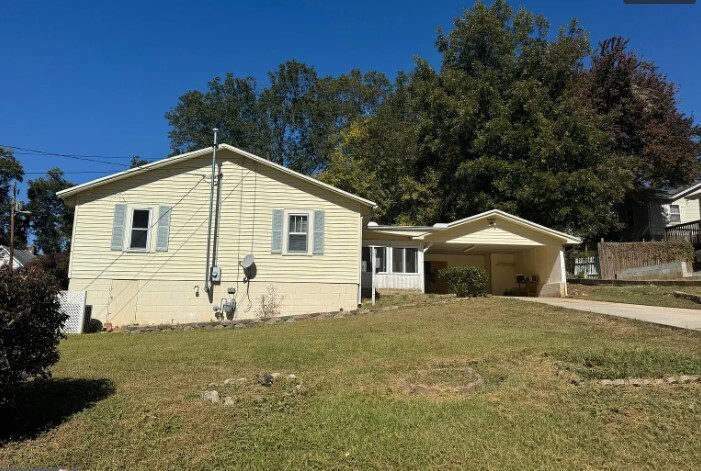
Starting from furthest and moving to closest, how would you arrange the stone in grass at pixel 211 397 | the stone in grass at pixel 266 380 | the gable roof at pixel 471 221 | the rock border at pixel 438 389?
the gable roof at pixel 471 221, the stone in grass at pixel 266 380, the rock border at pixel 438 389, the stone in grass at pixel 211 397

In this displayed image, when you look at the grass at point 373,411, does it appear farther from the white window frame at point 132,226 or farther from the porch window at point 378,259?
the porch window at point 378,259

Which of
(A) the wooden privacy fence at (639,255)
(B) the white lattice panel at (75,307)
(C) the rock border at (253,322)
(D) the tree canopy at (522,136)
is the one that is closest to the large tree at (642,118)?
(D) the tree canopy at (522,136)

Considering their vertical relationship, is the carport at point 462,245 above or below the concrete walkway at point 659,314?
above

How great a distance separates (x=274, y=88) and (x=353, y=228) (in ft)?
110

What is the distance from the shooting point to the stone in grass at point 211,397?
5.16 m

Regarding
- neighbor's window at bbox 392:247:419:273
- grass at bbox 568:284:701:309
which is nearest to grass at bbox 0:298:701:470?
grass at bbox 568:284:701:309

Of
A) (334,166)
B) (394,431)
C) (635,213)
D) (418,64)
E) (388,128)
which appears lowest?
(394,431)

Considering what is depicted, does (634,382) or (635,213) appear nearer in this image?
(634,382)

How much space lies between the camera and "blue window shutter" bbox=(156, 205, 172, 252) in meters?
14.9

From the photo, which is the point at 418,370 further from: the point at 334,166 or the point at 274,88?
the point at 274,88

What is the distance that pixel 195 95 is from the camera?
43781 mm

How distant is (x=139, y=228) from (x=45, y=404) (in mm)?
10415

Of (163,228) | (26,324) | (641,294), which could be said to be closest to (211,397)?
(26,324)

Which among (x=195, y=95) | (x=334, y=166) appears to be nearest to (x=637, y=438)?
(x=334, y=166)
